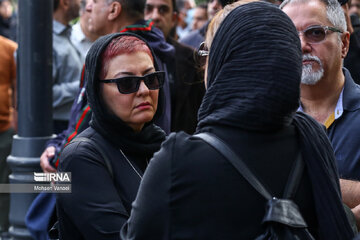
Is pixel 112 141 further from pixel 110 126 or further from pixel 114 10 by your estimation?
pixel 114 10

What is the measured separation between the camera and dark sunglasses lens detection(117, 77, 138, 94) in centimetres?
281

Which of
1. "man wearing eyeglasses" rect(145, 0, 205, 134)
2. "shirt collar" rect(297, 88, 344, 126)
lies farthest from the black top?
"man wearing eyeglasses" rect(145, 0, 205, 134)

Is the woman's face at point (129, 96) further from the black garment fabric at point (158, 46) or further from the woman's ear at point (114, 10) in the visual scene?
the woman's ear at point (114, 10)

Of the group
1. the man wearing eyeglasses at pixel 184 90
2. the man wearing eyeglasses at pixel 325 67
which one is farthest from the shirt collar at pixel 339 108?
the man wearing eyeglasses at pixel 184 90

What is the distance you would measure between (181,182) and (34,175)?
321 cm

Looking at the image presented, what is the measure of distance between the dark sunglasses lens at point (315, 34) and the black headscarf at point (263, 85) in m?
1.23

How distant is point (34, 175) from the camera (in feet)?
15.6

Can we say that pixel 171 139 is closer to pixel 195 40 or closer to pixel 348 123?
pixel 348 123

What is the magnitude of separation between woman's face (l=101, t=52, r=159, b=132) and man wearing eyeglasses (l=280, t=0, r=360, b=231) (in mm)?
866

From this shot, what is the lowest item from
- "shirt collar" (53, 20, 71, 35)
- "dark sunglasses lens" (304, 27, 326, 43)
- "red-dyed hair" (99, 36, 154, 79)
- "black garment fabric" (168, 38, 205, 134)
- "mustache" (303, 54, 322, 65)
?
"black garment fabric" (168, 38, 205, 134)

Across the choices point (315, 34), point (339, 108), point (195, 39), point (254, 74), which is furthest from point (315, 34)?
point (195, 39)

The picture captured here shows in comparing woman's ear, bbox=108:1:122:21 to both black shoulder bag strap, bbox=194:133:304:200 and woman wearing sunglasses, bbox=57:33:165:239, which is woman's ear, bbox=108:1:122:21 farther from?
black shoulder bag strap, bbox=194:133:304:200

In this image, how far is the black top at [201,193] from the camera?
5.86ft

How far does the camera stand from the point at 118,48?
278cm
